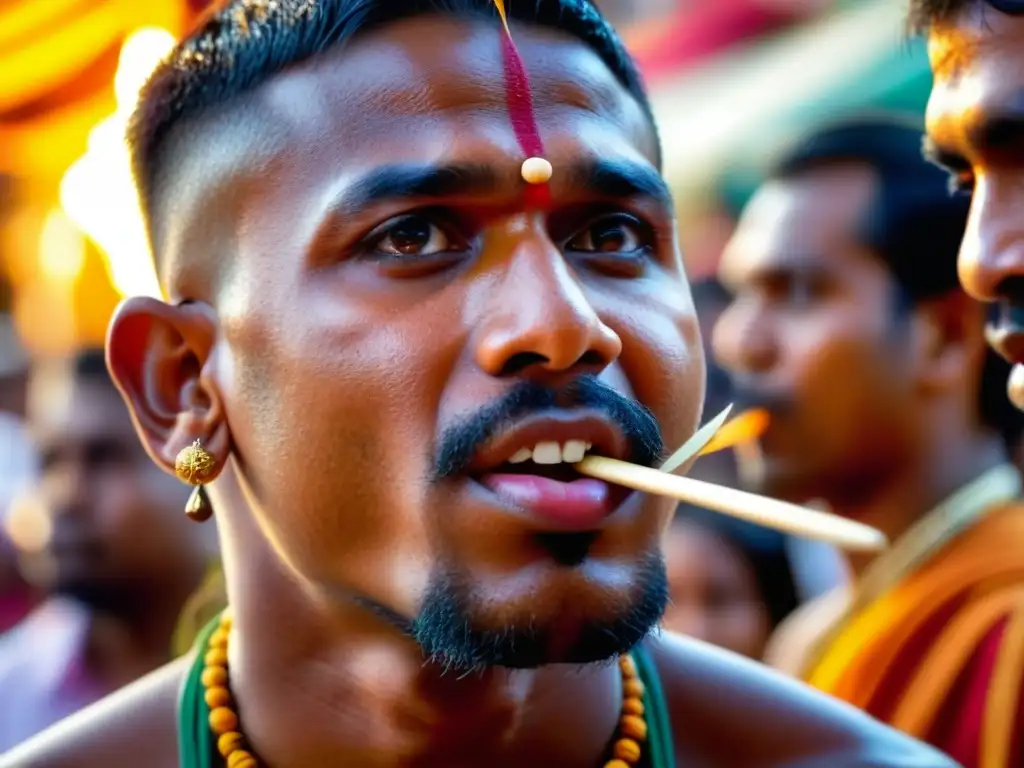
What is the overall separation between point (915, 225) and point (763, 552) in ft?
6.03

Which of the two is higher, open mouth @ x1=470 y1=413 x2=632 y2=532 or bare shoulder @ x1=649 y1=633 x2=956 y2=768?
open mouth @ x1=470 y1=413 x2=632 y2=532

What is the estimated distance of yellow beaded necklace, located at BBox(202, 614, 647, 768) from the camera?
2.39m

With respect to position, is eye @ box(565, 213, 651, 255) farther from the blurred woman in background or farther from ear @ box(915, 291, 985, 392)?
the blurred woman in background

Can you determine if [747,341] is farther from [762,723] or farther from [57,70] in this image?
[57,70]

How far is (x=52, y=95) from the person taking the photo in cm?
438

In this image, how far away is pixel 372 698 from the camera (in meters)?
2.31

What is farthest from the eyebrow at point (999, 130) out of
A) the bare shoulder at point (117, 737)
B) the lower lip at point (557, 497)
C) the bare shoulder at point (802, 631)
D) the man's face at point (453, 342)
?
the bare shoulder at point (802, 631)

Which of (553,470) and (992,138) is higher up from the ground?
(992,138)

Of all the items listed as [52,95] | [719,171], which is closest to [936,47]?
[52,95]

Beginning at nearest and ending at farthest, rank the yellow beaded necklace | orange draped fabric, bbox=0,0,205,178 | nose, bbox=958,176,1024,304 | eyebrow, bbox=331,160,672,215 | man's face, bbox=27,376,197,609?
eyebrow, bbox=331,160,672,215, nose, bbox=958,176,1024,304, the yellow beaded necklace, orange draped fabric, bbox=0,0,205,178, man's face, bbox=27,376,197,609

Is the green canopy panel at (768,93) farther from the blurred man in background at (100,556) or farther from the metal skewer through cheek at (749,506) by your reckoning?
the metal skewer through cheek at (749,506)

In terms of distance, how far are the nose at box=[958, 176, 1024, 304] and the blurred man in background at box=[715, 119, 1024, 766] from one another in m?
1.53

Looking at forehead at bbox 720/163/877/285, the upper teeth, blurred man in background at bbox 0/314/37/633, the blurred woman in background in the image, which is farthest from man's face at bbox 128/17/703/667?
blurred man in background at bbox 0/314/37/633

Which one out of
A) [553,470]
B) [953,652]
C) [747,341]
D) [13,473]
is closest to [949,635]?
[953,652]
